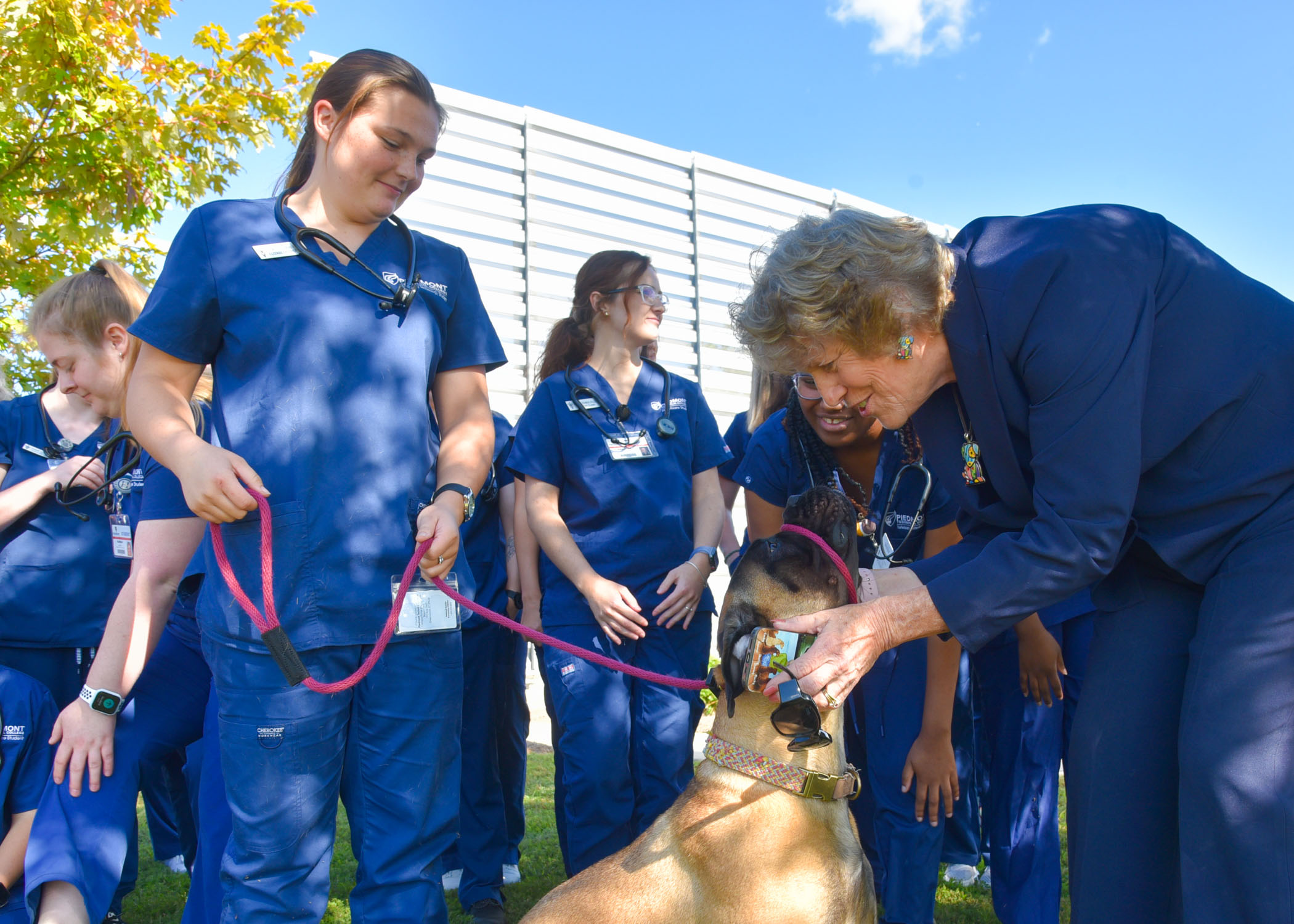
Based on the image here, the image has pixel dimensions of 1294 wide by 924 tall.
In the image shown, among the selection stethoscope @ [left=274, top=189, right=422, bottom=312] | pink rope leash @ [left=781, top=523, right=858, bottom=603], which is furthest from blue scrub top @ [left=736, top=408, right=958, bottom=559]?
stethoscope @ [left=274, top=189, right=422, bottom=312]

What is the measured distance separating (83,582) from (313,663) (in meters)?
2.02

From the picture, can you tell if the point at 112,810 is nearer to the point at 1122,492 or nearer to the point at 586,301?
the point at 586,301

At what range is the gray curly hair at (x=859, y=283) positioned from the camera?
2.10 metres

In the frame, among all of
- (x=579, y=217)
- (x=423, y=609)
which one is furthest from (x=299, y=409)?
(x=579, y=217)

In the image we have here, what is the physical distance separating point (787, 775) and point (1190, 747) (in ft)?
3.53

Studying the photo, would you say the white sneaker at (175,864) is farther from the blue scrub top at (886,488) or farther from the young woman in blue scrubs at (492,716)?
the blue scrub top at (886,488)

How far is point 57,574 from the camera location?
369 centimetres

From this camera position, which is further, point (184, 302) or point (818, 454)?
point (818, 454)

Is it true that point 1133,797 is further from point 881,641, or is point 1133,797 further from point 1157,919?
point 881,641

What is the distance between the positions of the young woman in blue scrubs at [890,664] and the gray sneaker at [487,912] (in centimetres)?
174

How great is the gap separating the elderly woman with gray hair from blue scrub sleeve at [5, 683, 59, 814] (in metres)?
3.00

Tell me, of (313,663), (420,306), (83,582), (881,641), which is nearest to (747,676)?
(881,641)

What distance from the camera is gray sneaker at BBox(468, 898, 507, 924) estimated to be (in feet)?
13.8

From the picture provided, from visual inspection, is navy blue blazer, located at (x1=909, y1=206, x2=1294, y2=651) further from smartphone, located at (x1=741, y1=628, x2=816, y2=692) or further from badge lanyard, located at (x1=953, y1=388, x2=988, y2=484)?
smartphone, located at (x1=741, y1=628, x2=816, y2=692)
